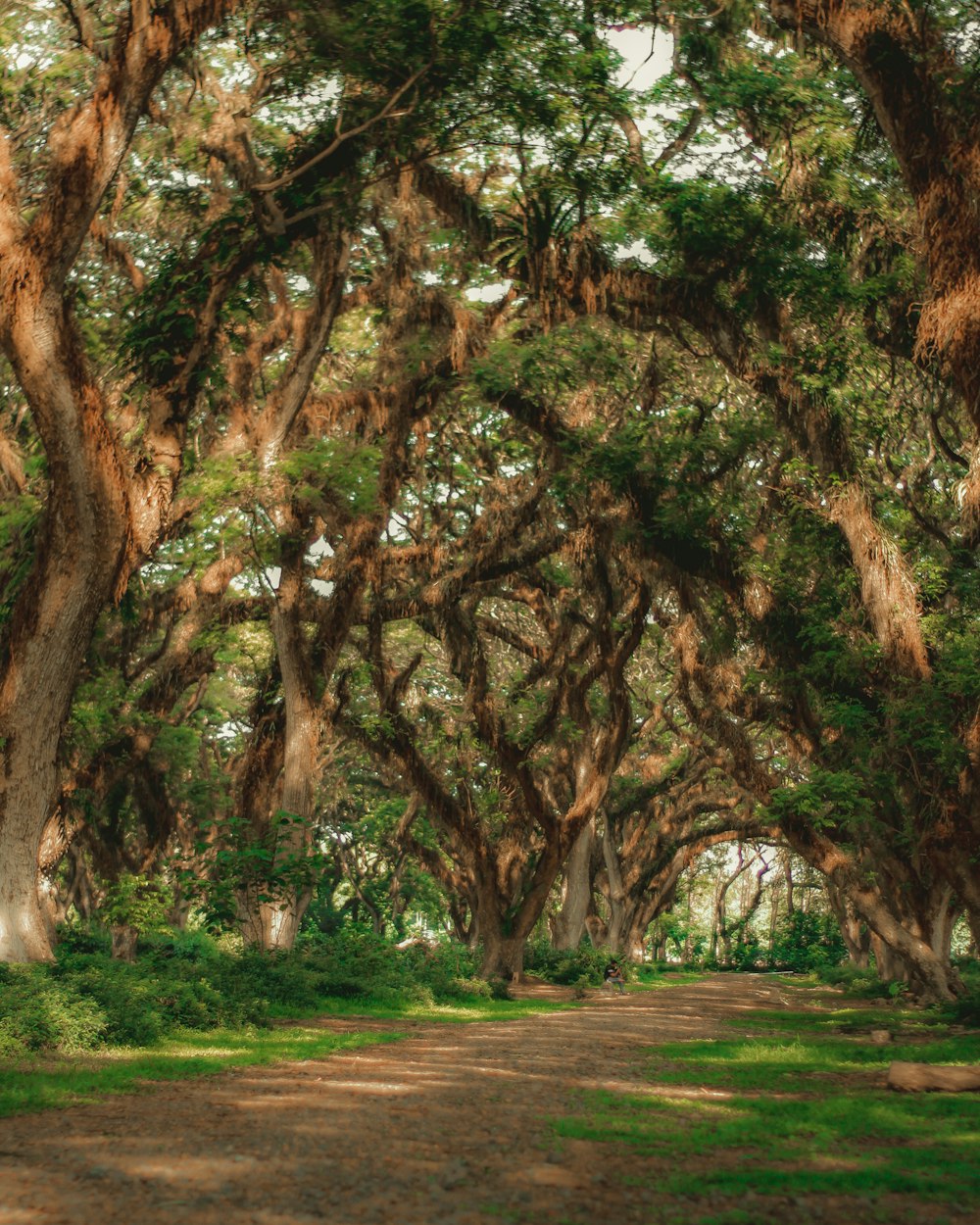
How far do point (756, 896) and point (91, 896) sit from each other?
30.7m

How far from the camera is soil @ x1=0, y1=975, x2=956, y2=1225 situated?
468 cm

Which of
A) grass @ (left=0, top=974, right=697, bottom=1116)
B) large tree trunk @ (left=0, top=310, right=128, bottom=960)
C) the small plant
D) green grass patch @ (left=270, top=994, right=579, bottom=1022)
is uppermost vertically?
large tree trunk @ (left=0, top=310, right=128, bottom=960)

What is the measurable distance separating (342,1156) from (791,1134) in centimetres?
265

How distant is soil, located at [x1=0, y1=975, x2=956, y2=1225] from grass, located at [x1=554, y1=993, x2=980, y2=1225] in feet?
0.46

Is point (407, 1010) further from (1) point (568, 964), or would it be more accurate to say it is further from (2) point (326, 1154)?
(1) point (568, 964)

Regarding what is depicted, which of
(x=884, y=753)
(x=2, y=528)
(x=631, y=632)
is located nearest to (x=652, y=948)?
(x=631, y=632)

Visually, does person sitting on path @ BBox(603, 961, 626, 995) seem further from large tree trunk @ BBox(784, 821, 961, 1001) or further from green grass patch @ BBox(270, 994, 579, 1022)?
large tree trunk @ BBox(784, 821, 961, 1001)

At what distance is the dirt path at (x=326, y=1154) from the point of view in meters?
4.68

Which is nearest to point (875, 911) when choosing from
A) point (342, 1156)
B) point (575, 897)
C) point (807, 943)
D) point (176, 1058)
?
point (575, 897)

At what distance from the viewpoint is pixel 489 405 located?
1742cm

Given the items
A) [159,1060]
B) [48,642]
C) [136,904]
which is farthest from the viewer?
[136,904]

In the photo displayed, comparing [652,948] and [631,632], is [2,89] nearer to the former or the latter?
[631,632]

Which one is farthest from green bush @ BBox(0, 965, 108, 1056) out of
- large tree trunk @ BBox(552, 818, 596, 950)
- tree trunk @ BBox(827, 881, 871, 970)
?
tree trunk @ BBox(827, 881, 871, 970)

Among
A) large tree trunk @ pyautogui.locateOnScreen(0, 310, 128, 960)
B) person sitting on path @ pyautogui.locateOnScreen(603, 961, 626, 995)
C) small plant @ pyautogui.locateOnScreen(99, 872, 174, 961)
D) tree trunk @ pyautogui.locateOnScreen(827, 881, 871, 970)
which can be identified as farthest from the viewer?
tree trunk @ pyautogui.locateOnScreen(827, 881, 871, 970)
